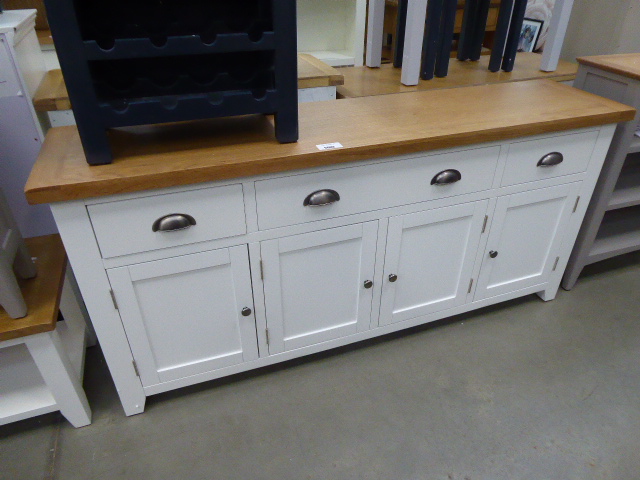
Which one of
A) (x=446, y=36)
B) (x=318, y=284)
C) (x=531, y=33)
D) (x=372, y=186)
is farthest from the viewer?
(x=531, y=33)

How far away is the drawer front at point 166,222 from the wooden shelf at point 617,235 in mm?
1720

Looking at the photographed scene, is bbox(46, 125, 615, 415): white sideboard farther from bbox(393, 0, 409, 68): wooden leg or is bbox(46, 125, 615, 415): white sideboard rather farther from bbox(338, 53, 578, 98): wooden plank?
bbox(393, 0, 409, 68): wooden leg

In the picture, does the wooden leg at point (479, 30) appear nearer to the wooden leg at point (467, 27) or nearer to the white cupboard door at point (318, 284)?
the wooden leg at point (467, 27)

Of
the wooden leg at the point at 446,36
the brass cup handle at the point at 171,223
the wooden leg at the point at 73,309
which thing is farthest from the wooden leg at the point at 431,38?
the wooden leg at the point at 73,309

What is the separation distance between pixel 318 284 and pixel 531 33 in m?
2.48

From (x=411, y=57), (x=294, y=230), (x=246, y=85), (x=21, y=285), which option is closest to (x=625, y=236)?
(x=411, y=57)

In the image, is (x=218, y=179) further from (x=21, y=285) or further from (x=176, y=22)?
(x=21, y=285)

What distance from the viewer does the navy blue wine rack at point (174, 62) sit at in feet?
3.62

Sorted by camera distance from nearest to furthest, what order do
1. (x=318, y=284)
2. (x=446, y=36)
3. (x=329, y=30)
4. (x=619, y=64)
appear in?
(x=318, y=284) < (x=619, y=64) < (x=446, y=36) < (x=329, y=30)

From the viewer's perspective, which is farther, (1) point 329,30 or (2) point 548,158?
(1) point 329,30

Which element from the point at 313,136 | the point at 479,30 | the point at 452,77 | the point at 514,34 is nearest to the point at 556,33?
the point at 514,34

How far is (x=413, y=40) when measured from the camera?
1.84 meters

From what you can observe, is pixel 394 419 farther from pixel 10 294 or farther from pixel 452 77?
pixel 452 77

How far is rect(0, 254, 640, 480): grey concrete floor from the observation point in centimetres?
144
